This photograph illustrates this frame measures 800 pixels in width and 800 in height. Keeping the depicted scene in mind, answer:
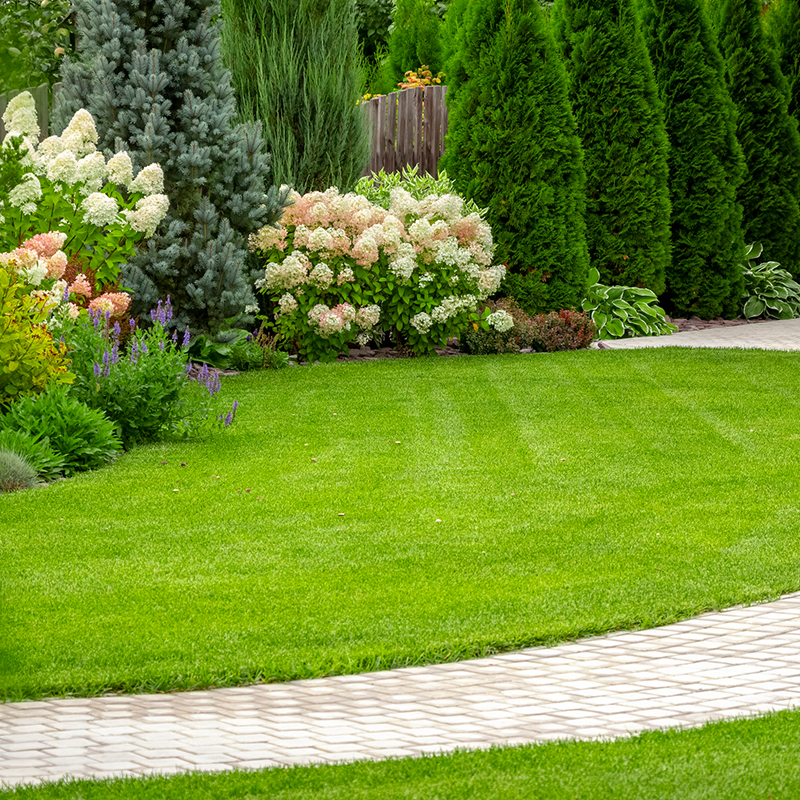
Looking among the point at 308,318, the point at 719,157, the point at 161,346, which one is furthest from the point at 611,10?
the point at 161,346

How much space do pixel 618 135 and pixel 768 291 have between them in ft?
12.0

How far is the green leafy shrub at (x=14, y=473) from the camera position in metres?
6.45

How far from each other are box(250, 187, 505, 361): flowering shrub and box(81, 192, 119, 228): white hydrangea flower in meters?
2.52

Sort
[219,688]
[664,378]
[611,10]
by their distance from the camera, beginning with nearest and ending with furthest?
1. [219,688]
2. [664,378]
3. [611,10]

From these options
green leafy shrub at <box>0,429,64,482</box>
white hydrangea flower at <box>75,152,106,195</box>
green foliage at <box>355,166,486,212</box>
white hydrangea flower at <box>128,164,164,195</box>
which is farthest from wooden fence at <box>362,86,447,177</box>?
green leafy shrub at <box>0,429,64,482</box>

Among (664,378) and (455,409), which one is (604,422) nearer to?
(455,409)

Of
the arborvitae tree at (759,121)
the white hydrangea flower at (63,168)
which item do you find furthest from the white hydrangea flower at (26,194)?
the arborvitae tree at (759,121)

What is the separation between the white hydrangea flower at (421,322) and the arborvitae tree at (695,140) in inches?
185

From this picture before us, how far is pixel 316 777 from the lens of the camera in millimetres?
3092

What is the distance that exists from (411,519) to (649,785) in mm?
2892

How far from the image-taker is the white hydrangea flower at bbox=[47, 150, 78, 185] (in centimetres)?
884

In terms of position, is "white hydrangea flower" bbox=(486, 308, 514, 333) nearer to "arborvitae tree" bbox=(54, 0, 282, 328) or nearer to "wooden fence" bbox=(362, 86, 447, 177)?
"arborvitae tree" bbox=(54, 0, 282, 328)

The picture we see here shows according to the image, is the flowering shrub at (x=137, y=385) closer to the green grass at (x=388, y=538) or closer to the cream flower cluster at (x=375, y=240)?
the green grass at (x=388, y=538)

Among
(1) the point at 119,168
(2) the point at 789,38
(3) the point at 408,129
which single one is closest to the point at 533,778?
(1) the point at 119,168
